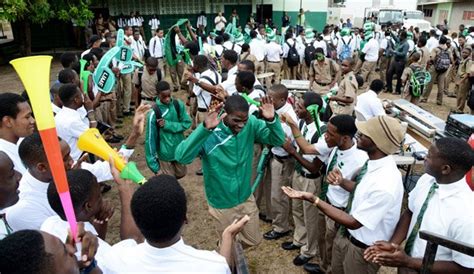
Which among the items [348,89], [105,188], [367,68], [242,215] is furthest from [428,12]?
[242,215]

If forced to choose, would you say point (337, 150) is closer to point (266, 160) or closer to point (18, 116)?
point (266, 160)

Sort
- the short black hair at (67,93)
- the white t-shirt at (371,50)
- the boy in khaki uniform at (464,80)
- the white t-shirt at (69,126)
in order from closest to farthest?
the white t-shirt at (69,126) → the short black hair at (67,93) → the boy in khaki uniform at (464,80) → the white t-shirt at (371,50)

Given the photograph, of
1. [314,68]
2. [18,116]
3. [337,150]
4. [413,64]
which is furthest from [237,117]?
[413,64]

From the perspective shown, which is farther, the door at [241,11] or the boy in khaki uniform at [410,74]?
the door at [241,11]

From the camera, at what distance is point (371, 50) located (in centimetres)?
1189

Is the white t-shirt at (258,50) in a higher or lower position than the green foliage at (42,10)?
lower

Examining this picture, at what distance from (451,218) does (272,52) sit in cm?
974

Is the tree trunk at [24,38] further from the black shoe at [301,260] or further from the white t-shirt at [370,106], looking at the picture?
the black shoe at [301,260]

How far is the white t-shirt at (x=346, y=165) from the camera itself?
10.9 ft

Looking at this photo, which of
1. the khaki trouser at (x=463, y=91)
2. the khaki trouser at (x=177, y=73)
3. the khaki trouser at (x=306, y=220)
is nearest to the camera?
the khaki trouser at (x=306, y=220)

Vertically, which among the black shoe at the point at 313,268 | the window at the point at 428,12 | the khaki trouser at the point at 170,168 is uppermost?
the window at the point at 428,12

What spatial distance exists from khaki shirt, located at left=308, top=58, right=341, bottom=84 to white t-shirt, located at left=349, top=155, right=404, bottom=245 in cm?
652

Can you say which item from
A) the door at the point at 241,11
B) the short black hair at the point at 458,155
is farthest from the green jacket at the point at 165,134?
the door at the point at 241,11

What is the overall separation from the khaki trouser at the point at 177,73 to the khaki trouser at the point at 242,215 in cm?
831
